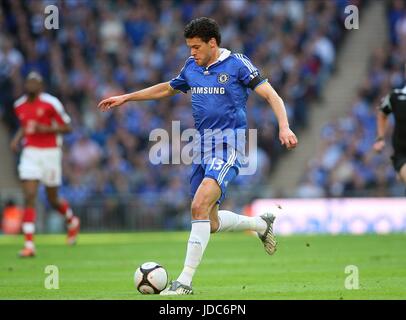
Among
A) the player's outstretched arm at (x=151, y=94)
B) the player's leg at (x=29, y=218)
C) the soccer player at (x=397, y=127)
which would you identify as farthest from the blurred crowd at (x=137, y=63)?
the player's outstretched arm at (x=151, y=94)

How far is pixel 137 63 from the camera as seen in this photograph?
28406mm

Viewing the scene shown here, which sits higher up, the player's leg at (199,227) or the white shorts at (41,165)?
the white shorts at (41,165)

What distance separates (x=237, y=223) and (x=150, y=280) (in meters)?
1.57

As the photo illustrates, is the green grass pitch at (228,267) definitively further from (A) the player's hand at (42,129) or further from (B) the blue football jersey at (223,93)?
(A) the player's hand at (42,129)

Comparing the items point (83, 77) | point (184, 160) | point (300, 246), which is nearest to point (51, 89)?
point (83, 77)

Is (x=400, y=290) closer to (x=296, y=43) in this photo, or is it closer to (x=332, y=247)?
(x=332, y=247)

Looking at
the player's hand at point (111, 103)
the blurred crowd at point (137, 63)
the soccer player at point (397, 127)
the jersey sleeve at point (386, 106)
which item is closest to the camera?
the player's hand at point (111, 103)

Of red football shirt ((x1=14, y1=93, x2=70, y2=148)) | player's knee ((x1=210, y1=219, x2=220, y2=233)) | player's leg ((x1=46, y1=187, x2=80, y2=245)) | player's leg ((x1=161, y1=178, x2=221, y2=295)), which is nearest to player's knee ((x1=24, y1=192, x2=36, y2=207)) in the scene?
player's leg ((x1=46, y1=187, x2=80, y2=245))

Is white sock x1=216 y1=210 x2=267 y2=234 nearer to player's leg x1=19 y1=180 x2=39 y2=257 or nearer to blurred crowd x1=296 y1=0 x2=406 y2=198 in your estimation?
player's leg x1=19 y1=180 x2=39 y2=257

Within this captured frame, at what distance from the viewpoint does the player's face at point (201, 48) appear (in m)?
10.8

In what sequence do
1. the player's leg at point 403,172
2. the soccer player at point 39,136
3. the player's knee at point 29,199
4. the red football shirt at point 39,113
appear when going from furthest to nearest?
the red football shirt at point 39,113
the soccer player at point 39,136
the player's knee at point 29,199
the player's leg at point 403,172

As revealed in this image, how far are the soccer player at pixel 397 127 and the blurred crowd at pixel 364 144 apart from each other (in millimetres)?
8582

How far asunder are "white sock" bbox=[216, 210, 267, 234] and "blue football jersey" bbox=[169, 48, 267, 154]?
86cm

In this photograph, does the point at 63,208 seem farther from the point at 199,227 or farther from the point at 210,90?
the point at 199,227
